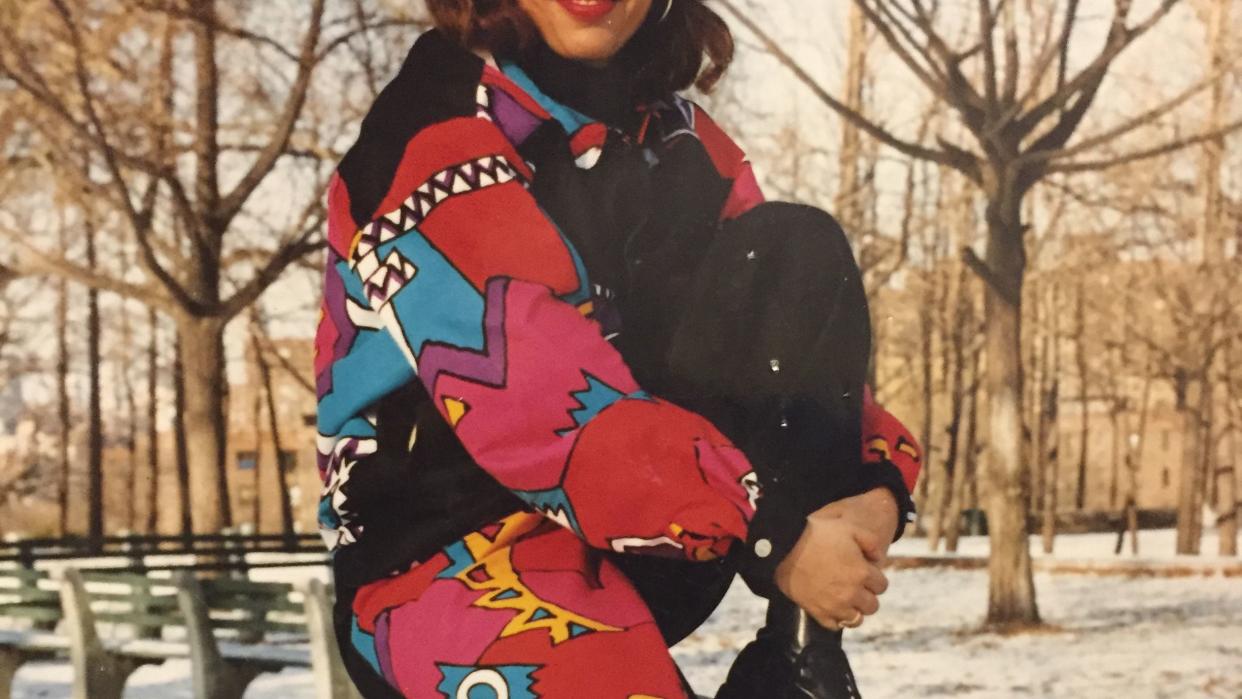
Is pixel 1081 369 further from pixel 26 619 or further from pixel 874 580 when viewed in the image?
pixel 874 580

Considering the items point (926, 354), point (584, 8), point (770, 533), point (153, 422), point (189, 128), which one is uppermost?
point (189, 128)

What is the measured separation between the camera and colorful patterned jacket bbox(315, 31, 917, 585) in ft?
1.57

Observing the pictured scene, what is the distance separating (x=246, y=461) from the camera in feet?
17.0

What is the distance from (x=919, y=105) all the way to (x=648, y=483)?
6.81 ft

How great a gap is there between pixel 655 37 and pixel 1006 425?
8.83 ft

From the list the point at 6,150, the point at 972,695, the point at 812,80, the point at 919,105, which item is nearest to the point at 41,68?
the point at 6,150

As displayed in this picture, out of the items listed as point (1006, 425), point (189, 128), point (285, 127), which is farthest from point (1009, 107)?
point (189, 128)

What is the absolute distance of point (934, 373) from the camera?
3.96m

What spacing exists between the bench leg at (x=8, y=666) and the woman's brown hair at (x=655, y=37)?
205 centimetres

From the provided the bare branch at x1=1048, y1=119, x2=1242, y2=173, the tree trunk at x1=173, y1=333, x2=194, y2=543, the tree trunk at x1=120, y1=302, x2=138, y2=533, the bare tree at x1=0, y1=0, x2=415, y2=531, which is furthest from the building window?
the bare branch at x1=1048, y1=119, x2=1242, y2=173

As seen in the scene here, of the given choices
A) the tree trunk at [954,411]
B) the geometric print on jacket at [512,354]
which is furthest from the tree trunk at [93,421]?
the geometric print on jacket at [512,354]

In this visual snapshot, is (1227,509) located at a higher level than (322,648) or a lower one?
higher

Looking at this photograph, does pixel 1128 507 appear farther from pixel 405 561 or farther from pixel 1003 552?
pixel 405 561

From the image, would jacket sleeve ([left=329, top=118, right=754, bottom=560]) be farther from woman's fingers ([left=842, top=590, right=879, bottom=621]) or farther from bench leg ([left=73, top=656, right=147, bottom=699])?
bench leg ([left=73, top=656, right=147, bottom=699])
